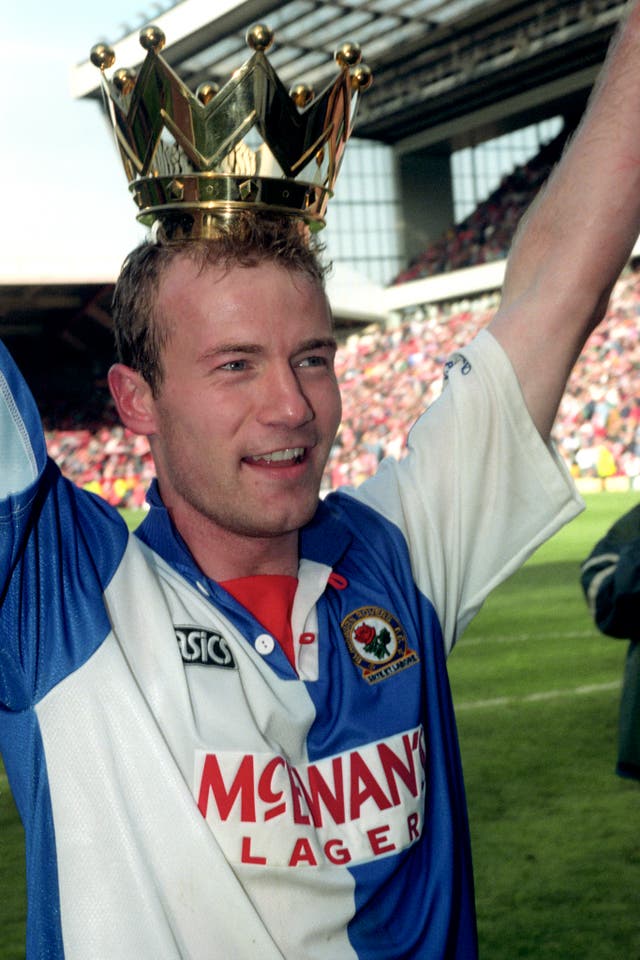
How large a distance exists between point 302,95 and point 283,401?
549 millimetres

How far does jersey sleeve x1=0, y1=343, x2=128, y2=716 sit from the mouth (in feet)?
0.78

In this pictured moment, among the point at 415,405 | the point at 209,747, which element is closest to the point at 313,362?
the point at 209,747

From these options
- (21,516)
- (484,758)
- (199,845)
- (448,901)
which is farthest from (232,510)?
(484,758)

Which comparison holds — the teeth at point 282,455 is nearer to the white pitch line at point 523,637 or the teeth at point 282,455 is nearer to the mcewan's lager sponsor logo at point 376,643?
the mcewan's lager sponsor logo at point 376,643

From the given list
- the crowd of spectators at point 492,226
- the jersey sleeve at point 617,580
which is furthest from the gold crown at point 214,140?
the crowd of spectators at point 492,226

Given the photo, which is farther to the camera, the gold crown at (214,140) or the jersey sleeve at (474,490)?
the jersey sleeve at (474,490)

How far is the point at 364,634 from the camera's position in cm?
176

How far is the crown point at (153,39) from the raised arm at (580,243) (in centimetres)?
64

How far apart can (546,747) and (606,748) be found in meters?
0.27

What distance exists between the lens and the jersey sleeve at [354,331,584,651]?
188 cm

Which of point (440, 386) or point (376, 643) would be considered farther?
point (440, 386)

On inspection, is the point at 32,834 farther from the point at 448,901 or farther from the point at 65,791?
the point at 448,901

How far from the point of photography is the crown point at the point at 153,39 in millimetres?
1794

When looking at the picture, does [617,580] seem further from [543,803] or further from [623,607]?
[543,803]
